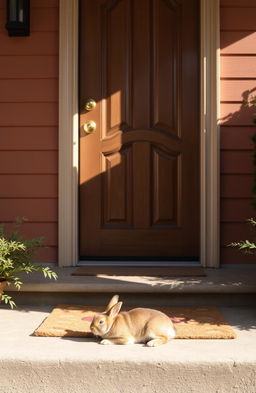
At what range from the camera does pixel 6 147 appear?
371cm

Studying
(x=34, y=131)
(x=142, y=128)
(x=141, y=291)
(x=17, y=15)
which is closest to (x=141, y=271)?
(x=141, y=291)

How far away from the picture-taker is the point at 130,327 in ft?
7.82

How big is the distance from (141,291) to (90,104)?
142 cm

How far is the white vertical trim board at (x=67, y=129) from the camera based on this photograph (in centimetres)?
366

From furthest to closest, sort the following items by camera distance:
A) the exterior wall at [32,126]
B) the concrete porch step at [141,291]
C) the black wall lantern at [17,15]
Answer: the exterior wall at [32,126] → the black wall lantern at [17,15] → the concrete porch step at [141,291]

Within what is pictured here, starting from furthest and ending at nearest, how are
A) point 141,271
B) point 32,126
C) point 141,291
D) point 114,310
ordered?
point 32,126 < point 141,271 < point 141,291 < point 114,310

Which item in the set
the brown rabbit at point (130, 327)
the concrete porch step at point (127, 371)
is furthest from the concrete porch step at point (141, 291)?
the concrete porch step at point (127, 371)

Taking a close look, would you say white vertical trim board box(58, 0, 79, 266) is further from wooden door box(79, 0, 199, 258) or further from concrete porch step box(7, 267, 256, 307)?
concrete porch step box(7, 267, 256, 307)

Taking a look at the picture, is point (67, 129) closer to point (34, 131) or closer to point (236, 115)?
point (34, 131)

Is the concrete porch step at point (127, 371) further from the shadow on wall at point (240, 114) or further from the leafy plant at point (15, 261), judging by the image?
the shadow on wall at point (240, 114)

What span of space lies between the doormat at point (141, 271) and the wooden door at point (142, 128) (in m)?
0.22

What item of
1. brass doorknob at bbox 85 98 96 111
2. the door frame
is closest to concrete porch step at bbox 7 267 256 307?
the door frame

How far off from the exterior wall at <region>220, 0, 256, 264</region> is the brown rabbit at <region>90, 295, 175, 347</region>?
4.51ft

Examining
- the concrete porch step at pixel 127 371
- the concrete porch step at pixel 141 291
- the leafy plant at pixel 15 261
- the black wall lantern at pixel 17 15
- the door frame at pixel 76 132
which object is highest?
the black wall lantern at pixel 17 15
